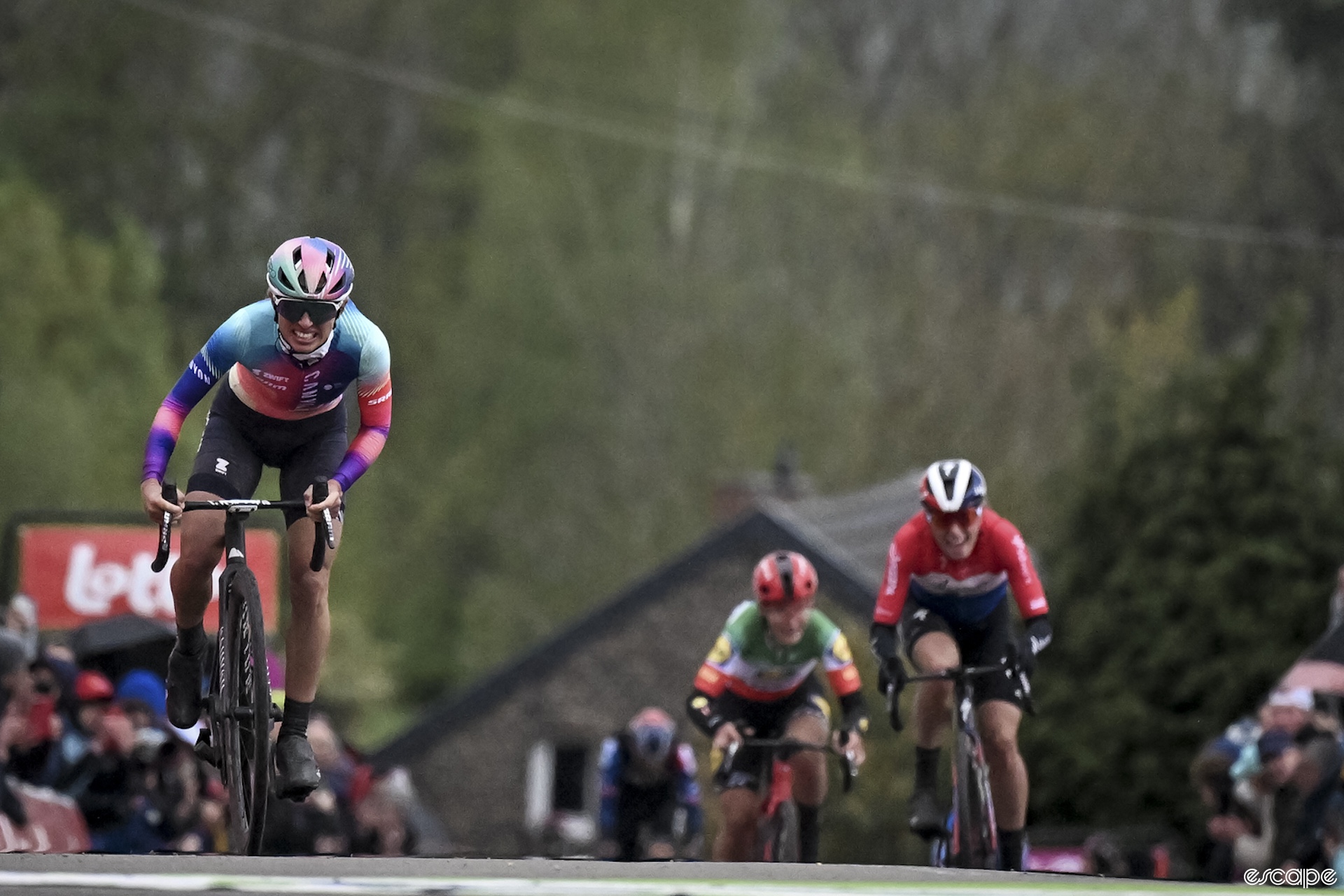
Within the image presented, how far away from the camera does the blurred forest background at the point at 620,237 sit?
49938mm

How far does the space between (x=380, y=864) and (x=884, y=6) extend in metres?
55.1

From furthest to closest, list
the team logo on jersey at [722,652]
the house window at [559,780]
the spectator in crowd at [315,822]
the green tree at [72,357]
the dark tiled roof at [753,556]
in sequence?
the green tree at [72,357], the house window at [559,780], the dark tiled roof at [753,556], the spectator in crowd at [315,822], the team logo on jersey at [722,652]

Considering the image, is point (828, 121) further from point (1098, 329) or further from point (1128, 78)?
point (1098, 329)

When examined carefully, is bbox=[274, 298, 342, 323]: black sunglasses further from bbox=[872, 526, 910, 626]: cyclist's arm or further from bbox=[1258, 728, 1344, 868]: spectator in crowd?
bbox=[1258, 728, 1344, 868]: spectator in crowd

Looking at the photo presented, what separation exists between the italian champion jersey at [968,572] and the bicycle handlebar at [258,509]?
2.94 m

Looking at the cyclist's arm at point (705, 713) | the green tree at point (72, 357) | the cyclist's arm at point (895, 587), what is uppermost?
the green tree at point (72, 357)

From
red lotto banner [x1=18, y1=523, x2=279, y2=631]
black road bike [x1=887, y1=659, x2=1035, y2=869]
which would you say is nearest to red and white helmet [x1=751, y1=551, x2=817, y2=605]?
black road bike [x1=887, y1=659, x2=1035, y2=869]

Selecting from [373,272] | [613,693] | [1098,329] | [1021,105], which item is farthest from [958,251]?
[613,693]

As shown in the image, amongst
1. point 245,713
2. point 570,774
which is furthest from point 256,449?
point 570,774

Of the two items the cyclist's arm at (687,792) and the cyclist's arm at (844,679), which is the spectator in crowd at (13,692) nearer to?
the cyclist's arm at (687,792)

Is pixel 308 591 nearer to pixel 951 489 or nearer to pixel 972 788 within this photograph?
pixel 951 489

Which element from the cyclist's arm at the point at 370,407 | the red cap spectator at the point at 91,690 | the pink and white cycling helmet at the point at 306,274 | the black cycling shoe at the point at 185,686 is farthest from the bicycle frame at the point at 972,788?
the red cap spectator at the point at 91,690

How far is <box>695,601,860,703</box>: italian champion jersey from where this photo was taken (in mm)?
12383

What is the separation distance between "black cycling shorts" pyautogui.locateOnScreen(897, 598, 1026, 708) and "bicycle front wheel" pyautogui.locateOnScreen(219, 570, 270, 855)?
330 centimetres
